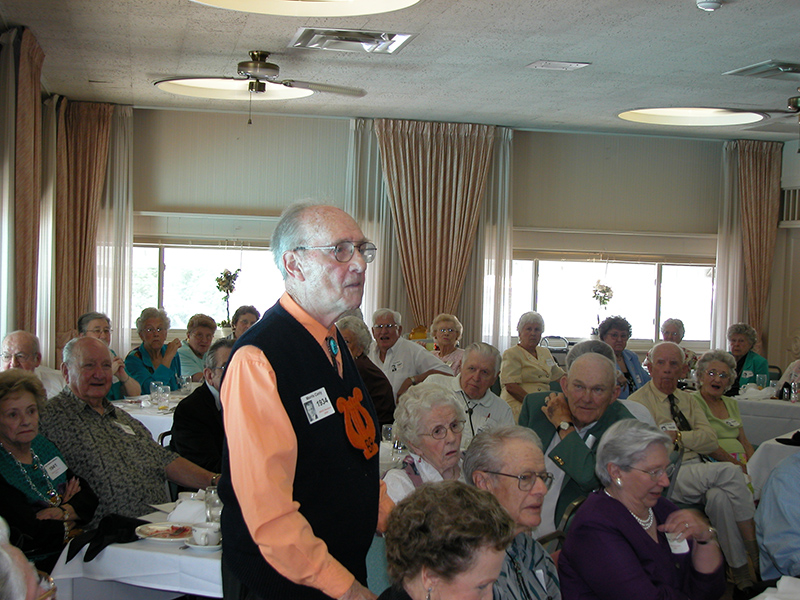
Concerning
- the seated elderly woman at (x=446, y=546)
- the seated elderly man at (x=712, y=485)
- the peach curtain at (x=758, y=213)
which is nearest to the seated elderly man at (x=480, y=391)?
the seated elderly man at (x=712, y=485)

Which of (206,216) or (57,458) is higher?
(206,216)

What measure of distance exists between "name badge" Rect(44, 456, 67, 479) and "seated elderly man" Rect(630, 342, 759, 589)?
303 cm

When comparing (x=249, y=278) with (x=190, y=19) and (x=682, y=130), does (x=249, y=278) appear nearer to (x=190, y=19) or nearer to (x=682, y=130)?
(x=190, y=19)

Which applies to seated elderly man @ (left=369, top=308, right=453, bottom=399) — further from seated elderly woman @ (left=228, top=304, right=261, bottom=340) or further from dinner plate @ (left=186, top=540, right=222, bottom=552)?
dinner plate @ (left=186, top=540, right=222, bottom=552)

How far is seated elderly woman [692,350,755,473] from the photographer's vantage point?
4820 mm

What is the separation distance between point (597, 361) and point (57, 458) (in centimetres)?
243

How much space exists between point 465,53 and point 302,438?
213 inches

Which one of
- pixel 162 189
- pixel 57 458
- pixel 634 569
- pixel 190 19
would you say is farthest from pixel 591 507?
pixel 162 189

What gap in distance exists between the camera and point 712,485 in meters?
4.30

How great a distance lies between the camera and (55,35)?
6.26 m

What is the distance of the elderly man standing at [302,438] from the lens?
1603 millimetres

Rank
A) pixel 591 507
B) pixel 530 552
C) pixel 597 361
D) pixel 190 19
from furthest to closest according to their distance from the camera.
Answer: pixel 190 19, pixel 597 361, pixel 591 507, pixel 530 552

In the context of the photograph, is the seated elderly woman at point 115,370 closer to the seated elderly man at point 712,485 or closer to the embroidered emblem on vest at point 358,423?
the seated elderly man at point 712,485

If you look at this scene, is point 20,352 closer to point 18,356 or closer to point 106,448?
point 18,356
